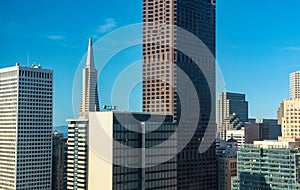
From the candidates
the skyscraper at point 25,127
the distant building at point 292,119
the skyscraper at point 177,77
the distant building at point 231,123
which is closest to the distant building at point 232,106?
the distant building at point 231,123

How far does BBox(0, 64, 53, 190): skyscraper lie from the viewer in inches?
2788

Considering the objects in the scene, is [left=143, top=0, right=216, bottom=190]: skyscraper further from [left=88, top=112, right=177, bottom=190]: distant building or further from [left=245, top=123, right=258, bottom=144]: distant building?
[left=88, top=112, right=177, bottom=190]: distant building

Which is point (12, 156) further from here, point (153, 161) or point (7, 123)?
point (153, 161)

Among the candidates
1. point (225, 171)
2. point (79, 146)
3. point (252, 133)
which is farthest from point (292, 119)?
point (79, 146)

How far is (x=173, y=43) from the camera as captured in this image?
66.1 meters

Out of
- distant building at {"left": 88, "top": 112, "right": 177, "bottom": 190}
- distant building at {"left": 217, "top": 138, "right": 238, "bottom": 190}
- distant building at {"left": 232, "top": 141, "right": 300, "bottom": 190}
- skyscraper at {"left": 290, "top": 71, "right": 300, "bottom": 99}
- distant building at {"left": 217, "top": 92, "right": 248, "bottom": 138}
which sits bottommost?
distant building at {"left": 217, "top": 138, "right": 238, "bottom": 190}

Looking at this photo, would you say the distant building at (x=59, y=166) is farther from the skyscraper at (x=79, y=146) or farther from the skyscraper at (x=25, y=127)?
the skyscraper at (x=79, y=146)

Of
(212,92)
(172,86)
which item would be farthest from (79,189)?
(212,92)

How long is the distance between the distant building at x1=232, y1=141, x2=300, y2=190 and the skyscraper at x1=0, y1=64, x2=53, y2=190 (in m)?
33.9

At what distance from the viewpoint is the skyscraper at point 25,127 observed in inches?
2788

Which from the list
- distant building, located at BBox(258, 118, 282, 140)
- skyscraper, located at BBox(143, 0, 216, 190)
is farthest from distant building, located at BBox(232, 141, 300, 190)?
distant building, located at BBox(258, 118, 282, 140)

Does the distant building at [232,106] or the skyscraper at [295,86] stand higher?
the skyscraper at [295,86]

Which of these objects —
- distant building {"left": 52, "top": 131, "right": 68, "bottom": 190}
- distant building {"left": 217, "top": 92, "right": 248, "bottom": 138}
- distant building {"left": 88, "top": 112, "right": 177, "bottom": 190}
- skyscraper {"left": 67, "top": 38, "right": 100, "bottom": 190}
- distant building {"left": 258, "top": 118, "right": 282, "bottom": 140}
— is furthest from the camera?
distant building {"left": 217, "top": 92, "right": 248, "bottom": 138}

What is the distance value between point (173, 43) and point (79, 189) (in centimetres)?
3508
